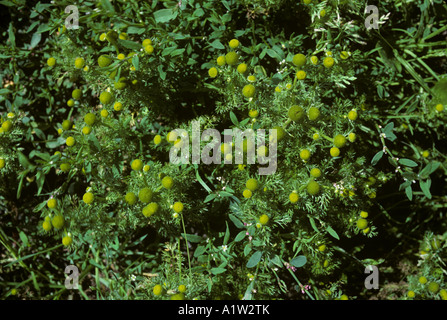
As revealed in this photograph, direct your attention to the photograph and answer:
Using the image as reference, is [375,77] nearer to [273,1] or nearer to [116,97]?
[273,1]

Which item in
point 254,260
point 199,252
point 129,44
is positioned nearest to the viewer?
point 129,44

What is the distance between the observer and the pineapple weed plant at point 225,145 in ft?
6.37

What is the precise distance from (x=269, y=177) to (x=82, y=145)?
1.06 meters

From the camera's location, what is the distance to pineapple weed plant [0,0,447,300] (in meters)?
1.94

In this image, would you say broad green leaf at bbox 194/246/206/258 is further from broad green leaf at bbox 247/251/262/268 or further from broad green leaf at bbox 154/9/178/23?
broad green leaf at bbox 154/9/178/23

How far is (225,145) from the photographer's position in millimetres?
1860

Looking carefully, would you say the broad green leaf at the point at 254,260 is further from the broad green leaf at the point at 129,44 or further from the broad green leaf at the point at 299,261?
the broad green leaf at the point at 129,44

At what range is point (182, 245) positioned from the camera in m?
2.47

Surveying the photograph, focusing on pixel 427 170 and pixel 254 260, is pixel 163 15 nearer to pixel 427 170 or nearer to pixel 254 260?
pixel 254 260

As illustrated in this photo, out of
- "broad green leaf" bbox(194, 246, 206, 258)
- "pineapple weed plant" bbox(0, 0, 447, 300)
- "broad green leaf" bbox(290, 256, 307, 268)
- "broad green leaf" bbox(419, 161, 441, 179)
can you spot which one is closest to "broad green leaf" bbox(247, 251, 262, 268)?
"pineapple weed plant" bbox(0, 0, 447, 300)

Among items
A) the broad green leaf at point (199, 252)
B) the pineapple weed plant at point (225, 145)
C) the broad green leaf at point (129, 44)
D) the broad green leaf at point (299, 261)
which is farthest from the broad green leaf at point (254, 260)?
the broad green leaf at point (129, 44)

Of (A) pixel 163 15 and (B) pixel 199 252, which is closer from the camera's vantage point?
(A) pixel 163 15

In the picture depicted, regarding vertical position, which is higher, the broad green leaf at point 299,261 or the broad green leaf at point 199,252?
the broad green leaf at point 299,261

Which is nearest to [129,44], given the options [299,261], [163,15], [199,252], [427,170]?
[163,15]
